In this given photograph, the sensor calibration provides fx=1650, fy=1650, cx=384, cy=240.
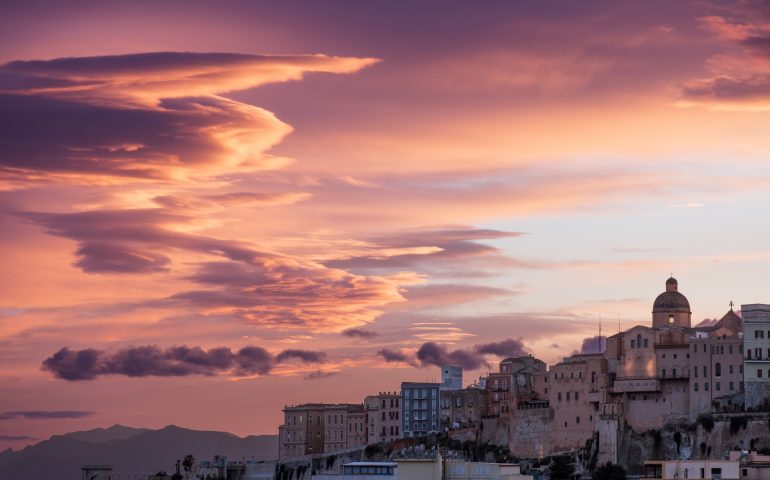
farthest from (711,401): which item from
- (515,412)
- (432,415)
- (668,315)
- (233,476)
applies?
(233,476)

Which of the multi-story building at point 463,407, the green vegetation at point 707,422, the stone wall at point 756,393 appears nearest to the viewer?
the stone wall at point 756,393

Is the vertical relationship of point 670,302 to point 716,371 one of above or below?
above

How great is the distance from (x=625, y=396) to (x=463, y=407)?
28.9m

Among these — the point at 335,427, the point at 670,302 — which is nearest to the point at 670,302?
the point at 670,302

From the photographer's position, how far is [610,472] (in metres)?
141

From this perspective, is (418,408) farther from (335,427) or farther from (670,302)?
(670,302)

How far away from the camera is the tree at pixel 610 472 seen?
139875mm

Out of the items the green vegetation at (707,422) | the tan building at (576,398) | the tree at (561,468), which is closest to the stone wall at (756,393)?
the green vegetation at (707,422)

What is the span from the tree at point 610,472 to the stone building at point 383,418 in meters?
41.8

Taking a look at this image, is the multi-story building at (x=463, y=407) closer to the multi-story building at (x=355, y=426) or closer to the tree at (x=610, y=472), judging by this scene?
the multi-story building at (x=355, y=426)

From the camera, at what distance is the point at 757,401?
140m

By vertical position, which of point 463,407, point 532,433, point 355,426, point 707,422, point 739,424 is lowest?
point 532,433

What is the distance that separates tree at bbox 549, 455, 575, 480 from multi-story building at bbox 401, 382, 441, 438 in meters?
31.3

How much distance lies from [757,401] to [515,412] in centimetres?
2892
